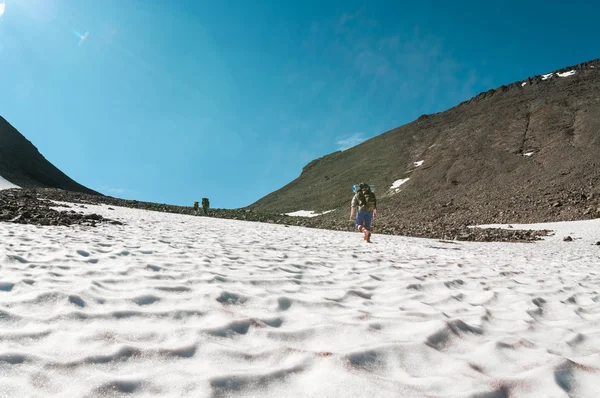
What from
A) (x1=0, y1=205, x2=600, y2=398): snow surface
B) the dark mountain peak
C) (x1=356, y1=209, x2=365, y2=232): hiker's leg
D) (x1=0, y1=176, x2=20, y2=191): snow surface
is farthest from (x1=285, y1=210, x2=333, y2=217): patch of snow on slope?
(x1=0, y1=205, x2=600, y2=398): snow surface

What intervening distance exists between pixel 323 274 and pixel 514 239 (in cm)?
1878

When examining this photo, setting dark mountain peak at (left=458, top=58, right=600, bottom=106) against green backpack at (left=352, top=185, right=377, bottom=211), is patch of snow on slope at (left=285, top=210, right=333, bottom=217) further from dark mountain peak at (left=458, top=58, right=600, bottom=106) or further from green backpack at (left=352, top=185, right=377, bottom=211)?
dark mountain peak at (left=458, top=58, right=600, bottom=106)

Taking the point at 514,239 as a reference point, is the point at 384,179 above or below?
above

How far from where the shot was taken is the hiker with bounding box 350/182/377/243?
1376 cm

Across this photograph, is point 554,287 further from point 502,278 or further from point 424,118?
point 424,118

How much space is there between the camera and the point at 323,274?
594 centimetres

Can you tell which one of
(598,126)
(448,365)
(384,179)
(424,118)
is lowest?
(448,365)

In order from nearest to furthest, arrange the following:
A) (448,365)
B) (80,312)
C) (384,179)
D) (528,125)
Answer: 1. (448,365)
2. (80,312)
3. (528,125)
4. (384,179)

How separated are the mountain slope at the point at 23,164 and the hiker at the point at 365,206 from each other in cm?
5100

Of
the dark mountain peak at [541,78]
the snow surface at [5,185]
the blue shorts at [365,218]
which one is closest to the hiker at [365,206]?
the blue shorts at [365,218]

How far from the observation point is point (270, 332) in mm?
3102

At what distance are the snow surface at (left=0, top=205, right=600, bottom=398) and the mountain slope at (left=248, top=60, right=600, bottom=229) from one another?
105ft

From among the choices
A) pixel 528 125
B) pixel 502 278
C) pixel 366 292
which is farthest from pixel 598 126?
pixel 366 292

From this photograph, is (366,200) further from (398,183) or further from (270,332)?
(398,183)
